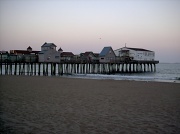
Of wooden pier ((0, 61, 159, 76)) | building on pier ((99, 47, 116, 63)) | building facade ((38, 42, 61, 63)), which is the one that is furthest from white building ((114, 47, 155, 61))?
building facade ((38, 42, 61, 63))

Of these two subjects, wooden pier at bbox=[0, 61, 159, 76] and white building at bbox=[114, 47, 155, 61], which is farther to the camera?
white building at bbox=[114, 47, 155, 61]

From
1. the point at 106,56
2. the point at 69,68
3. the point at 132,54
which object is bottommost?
the point at 69,68

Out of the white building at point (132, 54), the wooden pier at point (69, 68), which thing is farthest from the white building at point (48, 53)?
the white building at point (132, 54)

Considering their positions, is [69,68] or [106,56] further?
[69,68]

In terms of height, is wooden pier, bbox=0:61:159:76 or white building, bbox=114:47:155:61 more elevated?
white building, bbox=114:47:155:61

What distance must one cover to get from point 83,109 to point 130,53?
49.6 metres

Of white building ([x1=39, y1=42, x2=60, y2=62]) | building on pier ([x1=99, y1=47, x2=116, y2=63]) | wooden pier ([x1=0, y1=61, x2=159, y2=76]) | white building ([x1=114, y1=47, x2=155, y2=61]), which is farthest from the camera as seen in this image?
white building ([x1=114, y1=47, x2=155, y2=61])

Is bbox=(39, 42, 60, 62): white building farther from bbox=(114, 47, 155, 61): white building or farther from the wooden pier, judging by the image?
bbox=(114, 47, 155, 61): white building

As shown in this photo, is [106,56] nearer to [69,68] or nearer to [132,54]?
[69,68]

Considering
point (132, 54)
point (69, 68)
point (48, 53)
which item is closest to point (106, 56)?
point (69, 68)

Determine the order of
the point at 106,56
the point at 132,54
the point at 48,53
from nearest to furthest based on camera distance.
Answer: the point at 48,53 < the point at 106,56 < the point at 132,54

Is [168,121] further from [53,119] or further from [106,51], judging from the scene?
[106,51]

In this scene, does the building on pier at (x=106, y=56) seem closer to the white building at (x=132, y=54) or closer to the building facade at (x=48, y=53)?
the white building at (x=132, y=54)

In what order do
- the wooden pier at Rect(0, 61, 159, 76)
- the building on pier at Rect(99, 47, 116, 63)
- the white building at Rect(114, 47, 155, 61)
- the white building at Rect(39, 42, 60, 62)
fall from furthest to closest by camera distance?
the white building at Rect(114, 47, 155, 61)
the building on pier at Rect(99, 47, 116, 63)
the white building at Rect(39, 42, 60, 62)
the wooden pier at Rect(0, 61, 159, 76)
